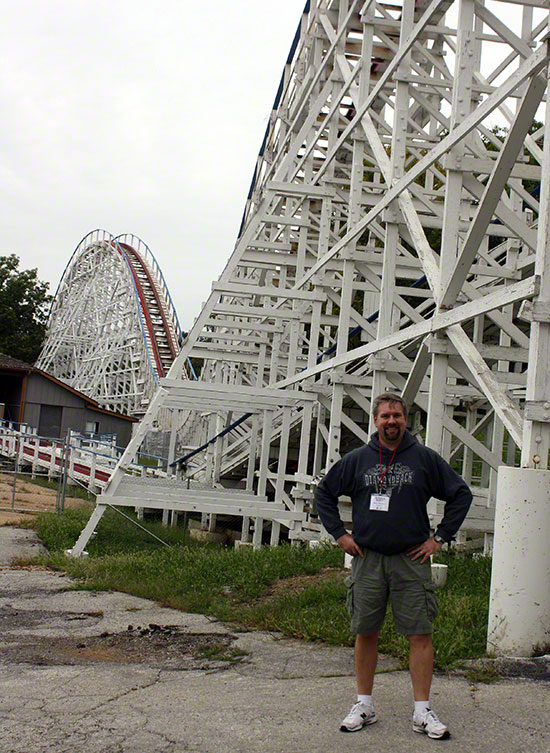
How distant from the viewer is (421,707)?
12.7 feet

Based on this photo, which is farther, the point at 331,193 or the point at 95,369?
the point at 95,369

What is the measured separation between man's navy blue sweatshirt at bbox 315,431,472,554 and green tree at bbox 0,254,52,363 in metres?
55.1

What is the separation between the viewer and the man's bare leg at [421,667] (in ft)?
12.9

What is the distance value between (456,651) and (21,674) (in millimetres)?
2600

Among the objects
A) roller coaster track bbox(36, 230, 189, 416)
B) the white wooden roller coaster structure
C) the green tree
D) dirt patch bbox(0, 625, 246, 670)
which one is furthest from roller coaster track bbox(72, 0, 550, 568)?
the green tree

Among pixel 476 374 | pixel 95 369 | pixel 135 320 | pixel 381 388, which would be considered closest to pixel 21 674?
pixel 476 374

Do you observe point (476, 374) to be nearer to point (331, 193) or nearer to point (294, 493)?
point (294, 493)

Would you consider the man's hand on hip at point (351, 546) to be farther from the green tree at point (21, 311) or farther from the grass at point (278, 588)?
the green tree at point (21, 311)

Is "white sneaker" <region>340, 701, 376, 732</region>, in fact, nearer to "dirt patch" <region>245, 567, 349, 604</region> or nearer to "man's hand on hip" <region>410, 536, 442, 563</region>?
"man's hand on hip" <region>410, 536, 442, 563</region>

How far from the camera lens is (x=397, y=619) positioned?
4.11 metres

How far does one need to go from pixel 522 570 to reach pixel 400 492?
1.33m

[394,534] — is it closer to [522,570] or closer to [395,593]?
[395,593]

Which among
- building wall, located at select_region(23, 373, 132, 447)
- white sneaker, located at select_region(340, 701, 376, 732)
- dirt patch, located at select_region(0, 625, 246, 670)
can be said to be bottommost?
dirt patch, located at select_region(0, 625, 246, 670)

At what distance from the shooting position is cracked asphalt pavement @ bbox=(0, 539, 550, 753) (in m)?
3.77
